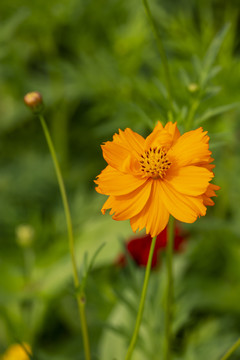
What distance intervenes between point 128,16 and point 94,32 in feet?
0.50

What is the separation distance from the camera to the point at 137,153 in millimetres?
476

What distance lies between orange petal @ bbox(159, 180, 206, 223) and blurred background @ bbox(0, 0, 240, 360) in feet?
1.23

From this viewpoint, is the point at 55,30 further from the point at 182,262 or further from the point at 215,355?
the point at 215,355

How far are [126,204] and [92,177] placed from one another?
1.15m

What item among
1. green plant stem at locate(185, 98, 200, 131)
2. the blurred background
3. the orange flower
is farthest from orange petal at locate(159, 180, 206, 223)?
the blurred background

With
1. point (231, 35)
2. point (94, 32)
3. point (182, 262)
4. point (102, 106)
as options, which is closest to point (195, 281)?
point (182, 262)

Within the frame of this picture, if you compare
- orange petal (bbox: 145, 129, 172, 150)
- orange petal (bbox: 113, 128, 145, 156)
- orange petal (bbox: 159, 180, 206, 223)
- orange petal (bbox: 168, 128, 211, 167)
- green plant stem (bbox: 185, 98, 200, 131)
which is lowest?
orange petal (bbox: 159, 180, 206, 223)

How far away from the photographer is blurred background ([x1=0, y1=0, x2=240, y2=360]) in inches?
40.5

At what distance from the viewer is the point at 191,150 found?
16.8 inches

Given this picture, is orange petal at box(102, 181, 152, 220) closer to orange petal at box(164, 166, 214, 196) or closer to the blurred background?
orange petal at box(164, 166, 214, 196)

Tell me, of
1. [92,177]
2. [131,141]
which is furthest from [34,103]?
[92,177]

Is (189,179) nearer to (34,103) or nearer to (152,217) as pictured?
(152,217)

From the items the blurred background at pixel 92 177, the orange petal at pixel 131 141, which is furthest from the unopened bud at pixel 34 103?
the blurred background at pixel 92 177

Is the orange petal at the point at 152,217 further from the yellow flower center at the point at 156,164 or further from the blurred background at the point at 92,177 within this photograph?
the blurred background at the point at 92,177
